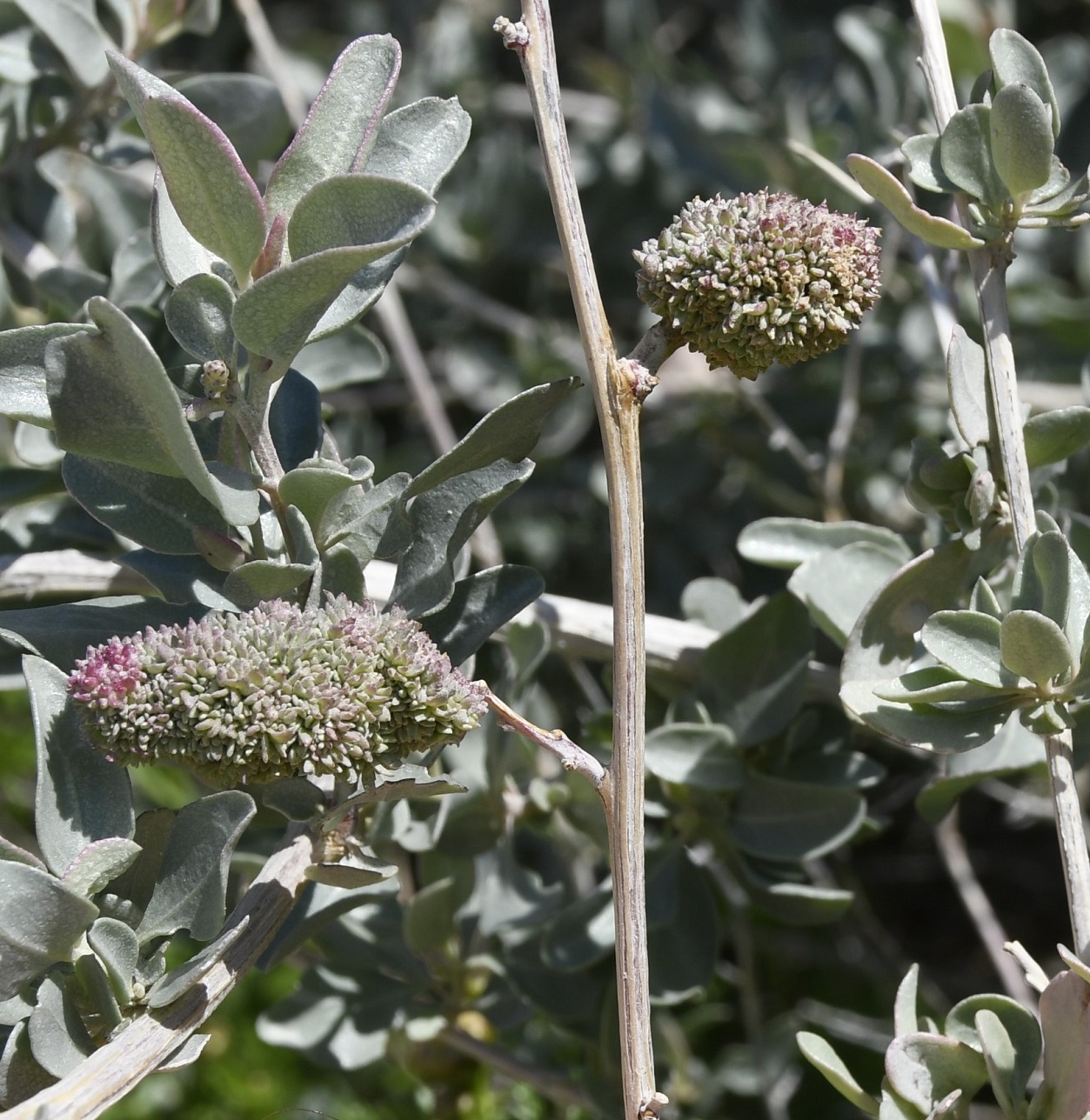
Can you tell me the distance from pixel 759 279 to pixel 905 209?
18 centimetres

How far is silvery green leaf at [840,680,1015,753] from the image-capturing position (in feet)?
3.23

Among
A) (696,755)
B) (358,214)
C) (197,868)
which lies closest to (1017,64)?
(358,214)

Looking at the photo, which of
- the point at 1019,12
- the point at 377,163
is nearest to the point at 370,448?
the point at 377,163

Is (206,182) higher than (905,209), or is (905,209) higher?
(206,182)

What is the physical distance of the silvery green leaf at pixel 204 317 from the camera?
2.85 feet

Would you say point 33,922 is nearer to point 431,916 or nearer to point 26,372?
point 26,372

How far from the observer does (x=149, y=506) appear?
0.96m

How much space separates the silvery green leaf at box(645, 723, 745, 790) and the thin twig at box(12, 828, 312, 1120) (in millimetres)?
392

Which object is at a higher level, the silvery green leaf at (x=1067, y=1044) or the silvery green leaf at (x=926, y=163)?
the silvery green leaf at (x=926, y=163)

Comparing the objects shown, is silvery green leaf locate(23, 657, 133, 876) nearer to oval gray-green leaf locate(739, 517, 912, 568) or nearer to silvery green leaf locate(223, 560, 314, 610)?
silvery green leaf locate(223, 560, 314, 610)

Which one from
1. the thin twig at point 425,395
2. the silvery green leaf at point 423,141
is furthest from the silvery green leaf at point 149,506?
the thin twig at point 425,395

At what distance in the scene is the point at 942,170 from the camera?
104cm

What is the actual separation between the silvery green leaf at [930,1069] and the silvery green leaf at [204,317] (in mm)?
687

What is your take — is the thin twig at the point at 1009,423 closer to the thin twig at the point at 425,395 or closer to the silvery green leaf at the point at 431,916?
the silvery green leaf at the point at 431,916
